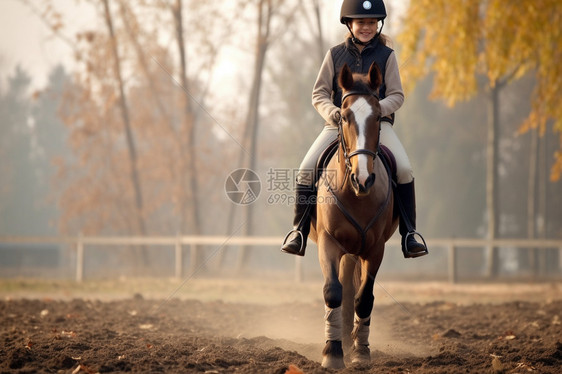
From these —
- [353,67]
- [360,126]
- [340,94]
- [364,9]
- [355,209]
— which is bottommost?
[355,209]

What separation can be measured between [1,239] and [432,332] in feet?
56.5

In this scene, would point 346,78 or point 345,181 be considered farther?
point 345,181

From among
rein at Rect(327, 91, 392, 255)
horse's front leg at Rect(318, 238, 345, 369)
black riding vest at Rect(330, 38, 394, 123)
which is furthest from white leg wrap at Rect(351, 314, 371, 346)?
black riding vest at Rect(330, 38, 394, 123)

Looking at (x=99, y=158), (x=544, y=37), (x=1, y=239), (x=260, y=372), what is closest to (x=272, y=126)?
(x=99, y=158)

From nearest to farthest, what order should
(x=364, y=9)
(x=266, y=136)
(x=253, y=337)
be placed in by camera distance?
(x=364, y=9) < (x=253, y=337) < (x=266, y=136)

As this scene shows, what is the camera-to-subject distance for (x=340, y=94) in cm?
718

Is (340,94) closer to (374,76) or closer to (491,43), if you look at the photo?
(374,76)

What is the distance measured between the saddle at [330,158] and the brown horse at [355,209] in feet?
0.33

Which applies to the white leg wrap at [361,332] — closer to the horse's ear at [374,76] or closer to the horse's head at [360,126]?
the horse's head at [360,126]

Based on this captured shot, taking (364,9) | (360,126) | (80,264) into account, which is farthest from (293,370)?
(80,264)

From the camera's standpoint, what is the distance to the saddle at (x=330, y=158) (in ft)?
22.9

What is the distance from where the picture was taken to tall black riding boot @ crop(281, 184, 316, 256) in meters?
7.12

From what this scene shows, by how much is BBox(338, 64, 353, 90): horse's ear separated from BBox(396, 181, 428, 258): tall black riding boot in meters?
1.42

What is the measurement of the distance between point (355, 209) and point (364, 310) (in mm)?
1198
